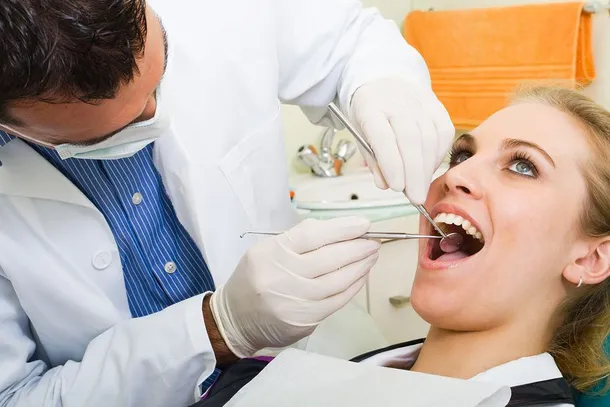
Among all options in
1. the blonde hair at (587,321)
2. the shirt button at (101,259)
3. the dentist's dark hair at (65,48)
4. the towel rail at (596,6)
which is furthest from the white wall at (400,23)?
the dentist's dark hair at (65,48)

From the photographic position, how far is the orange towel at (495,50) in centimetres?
219

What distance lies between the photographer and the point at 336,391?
104 centimetres

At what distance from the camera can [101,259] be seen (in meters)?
1.23

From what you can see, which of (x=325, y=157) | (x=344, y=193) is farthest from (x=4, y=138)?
(x=325, y=157)

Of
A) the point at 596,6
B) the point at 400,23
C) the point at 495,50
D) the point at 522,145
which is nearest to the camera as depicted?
the point at 522,145

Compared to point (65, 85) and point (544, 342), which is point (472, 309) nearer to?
point (544, 342)

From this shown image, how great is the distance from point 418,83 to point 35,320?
995mm

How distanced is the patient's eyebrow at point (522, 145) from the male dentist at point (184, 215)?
0.44 feet

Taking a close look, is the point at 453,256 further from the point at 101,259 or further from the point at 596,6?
the point at 596,6

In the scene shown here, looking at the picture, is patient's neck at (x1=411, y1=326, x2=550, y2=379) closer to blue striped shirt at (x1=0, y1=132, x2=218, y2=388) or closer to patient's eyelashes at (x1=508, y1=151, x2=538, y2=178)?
patient's eyelashes at (x1=508, y1=151, x2=538, y2=178)

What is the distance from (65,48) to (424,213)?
0.72m

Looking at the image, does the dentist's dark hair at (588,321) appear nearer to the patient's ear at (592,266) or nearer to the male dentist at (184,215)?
the patient's ear at (592,266)

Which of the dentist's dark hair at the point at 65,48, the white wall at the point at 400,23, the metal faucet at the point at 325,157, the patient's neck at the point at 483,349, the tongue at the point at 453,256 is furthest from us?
the metal faucet at the point at 325,157

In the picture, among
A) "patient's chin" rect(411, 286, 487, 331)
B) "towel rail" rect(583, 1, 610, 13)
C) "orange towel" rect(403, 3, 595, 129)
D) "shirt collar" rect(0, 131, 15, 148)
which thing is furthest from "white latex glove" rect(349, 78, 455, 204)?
"towel rail" rect(583, 1, 610, 13)
